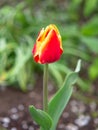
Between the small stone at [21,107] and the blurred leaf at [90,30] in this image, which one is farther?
the blurred leaf at [90,30]

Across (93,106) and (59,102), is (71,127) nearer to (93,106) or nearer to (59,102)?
(93,106)

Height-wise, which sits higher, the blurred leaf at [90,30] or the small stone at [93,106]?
the blurred leaf at [90,30]

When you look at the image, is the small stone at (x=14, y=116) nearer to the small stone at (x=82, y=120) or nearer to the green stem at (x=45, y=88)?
the small stone at (x=82, y=120)

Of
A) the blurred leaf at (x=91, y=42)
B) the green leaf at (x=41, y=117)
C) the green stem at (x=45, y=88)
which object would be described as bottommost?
the green leaf at (x=41, y=117)

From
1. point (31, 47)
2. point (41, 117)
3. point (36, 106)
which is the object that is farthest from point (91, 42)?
point (41, 117)

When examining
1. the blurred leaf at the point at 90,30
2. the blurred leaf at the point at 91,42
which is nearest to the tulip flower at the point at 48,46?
the blurred leaf at the point at 91,42

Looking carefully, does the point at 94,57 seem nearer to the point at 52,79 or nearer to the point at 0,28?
the point at 52,79

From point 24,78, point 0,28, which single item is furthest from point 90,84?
point 0,28

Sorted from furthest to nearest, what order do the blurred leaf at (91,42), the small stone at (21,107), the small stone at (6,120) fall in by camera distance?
the blurred leaf at (91,42) → the small stone at (21,107) → the small stone at (6,120)
